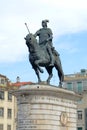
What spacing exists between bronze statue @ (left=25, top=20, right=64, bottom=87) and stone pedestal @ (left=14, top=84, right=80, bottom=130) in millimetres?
1261

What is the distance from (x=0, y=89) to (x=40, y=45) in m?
47.8

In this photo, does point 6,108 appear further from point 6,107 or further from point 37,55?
point 37,55

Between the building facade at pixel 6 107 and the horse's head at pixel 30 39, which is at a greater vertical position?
the building facade at pixel 6 107

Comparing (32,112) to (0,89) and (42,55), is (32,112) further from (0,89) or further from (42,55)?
(0,89)

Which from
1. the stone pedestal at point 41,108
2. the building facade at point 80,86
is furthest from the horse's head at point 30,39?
the building facade at point 80,86

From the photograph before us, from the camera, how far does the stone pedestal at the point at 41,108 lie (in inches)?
1022

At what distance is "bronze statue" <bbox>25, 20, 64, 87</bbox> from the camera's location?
27.1 metres

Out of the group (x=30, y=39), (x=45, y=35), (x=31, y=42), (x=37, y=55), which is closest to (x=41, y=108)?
(x=37, y=55)

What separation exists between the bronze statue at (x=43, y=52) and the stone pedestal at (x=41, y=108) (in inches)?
49.6

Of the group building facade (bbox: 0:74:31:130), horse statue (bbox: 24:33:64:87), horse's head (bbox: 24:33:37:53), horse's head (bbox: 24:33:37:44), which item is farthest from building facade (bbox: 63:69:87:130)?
horse's head (bbox: 24:33:37:44)

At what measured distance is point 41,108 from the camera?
85.7 feet

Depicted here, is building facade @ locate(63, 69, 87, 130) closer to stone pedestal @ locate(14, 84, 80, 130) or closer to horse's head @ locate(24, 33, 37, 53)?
stone pedestal @ locate(14, 84, 80, 130)

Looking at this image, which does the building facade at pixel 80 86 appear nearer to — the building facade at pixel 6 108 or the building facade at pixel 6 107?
the building facade at pixel 6 107

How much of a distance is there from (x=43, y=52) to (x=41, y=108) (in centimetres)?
336
